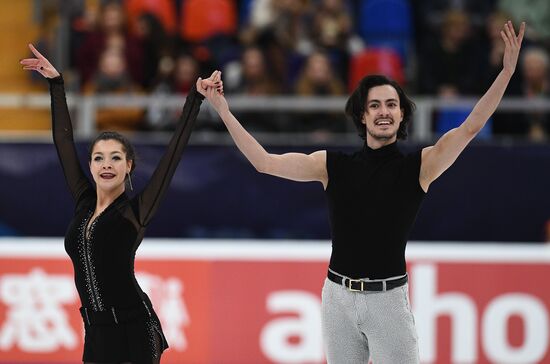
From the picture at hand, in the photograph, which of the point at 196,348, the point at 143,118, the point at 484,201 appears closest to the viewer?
the point at 196,348

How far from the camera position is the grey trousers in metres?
4.75

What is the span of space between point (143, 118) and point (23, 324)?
7.37ft

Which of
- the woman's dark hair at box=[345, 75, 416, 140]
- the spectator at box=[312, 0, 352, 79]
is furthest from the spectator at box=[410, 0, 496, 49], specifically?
the woman's dark hair at box=[345, 75, 416, 140]

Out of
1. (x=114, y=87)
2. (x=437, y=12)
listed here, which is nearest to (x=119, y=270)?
(x=114, y=87)

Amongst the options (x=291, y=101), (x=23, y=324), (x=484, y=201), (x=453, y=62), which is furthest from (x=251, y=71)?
(x=23, y=324)

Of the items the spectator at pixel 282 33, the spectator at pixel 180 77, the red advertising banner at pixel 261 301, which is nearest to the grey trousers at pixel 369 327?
the red advertising banner at pixel 261 301

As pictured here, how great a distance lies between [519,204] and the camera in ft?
25.7

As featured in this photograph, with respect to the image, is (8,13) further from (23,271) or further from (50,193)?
(23,271)

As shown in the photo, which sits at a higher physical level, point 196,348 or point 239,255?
point 239,255

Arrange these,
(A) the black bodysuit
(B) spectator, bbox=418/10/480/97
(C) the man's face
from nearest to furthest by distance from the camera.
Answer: (A) the black bodysuit → (C) the man's face → (B) spectator, bbox=418/10/480/97

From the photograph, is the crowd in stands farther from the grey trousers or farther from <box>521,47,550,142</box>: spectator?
the grey trousers

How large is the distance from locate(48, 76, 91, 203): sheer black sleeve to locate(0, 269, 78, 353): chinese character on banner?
247 centimetres

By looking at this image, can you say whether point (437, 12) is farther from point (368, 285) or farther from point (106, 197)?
point (106, 197)

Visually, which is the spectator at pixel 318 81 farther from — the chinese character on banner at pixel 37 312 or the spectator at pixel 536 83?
the chinese character on banner at pixel 37 312
